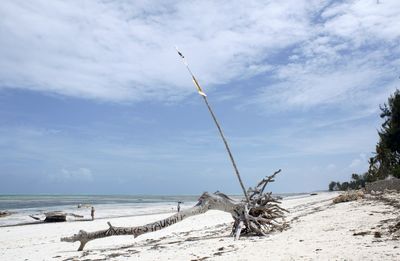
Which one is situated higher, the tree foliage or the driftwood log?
the tree foliage

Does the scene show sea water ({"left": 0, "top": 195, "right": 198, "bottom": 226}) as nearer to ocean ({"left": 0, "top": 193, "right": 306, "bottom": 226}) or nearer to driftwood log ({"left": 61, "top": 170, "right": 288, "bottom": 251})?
ocean ({"left": 0, "top": 193, "right": 306, "bottom": 226})

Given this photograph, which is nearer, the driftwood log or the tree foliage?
the driftwood log

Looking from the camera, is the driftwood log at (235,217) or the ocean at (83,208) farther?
the ocean at (83,208)

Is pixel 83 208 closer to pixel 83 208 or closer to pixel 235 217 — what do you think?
pixel 83 208

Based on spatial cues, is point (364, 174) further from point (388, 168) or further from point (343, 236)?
point (343, 236)

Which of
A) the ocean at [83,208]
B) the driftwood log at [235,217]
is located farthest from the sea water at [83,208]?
the driftwood log at [235,217]

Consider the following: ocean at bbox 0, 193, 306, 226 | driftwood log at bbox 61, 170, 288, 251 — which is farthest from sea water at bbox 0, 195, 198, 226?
driftwood log at bbox 61, 170, 288, 251

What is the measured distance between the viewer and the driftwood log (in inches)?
388

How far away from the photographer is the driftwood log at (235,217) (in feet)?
32.3

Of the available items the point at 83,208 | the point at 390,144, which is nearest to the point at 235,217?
the point at 390,144

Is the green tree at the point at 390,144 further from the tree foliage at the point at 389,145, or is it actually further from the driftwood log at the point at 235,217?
the driftwood log at the point at 235,217

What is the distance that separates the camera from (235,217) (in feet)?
34.0

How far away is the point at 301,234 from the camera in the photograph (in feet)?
28.2

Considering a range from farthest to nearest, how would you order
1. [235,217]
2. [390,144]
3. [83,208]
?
1. [83,208]
2. [390,144]
3. [235,217]
